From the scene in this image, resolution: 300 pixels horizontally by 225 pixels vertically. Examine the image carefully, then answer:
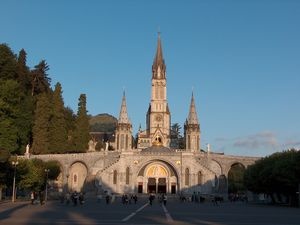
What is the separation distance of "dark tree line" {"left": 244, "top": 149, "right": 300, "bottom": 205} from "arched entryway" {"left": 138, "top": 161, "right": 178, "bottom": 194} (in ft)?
67.3

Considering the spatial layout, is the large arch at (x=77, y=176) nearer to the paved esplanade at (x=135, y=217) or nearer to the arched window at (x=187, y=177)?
the arched window at (x=187, y=177)

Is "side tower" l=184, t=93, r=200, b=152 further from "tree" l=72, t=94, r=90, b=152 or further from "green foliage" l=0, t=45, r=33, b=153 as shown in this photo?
"green foliage" l=0, t=45, r=33, b=153

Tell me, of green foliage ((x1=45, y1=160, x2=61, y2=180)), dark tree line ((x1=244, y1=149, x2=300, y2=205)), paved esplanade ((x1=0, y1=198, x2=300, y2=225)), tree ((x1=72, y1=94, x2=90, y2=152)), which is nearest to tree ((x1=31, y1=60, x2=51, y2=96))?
tree ((x1=72, y1=94, x2=90, y2=152))

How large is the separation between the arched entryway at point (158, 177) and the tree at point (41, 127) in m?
15.5

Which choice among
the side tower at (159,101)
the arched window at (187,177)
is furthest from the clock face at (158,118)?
the arched window at (187,177)

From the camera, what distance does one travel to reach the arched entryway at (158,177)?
81250 millimetres

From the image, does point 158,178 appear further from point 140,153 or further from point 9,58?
point 9,58

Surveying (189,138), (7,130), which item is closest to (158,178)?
(189,138)

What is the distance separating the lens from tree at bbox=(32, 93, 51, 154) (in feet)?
244

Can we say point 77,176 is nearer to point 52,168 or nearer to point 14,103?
point 52,168

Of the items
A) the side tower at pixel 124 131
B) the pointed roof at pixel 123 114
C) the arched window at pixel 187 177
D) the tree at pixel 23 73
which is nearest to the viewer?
the tree at pixel 23 73

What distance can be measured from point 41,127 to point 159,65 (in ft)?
143

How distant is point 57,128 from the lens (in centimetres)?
7706

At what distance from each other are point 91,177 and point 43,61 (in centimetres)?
2315
